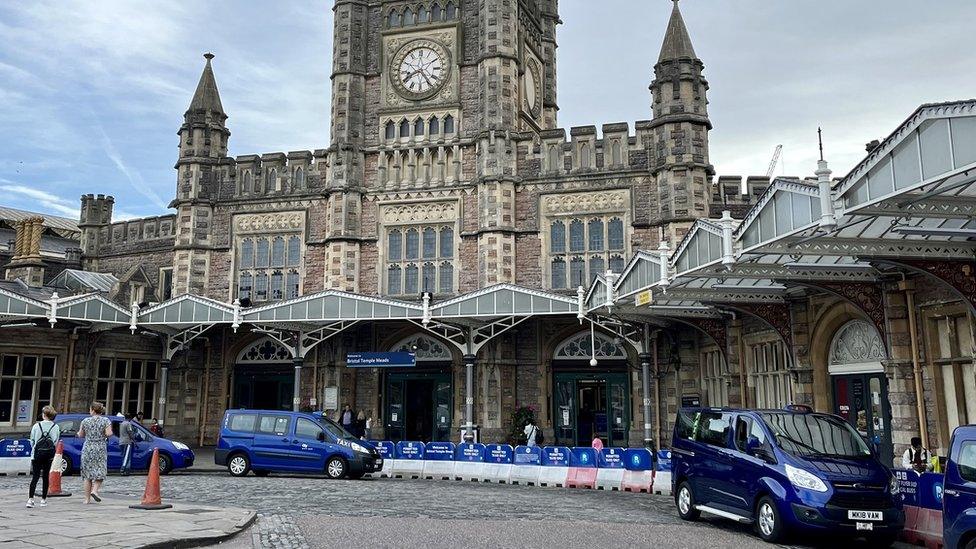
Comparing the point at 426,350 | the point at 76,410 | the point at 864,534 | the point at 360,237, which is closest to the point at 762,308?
the point at 864,534

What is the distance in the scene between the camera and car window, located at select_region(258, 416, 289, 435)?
1991cm

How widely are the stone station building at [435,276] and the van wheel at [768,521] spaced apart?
681 cm

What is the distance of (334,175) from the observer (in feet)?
94.9

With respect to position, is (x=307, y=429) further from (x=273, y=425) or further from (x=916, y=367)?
(x=916, y=367)

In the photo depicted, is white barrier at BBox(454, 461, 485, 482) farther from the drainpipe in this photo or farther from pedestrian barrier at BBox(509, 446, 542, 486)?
the drainpipe

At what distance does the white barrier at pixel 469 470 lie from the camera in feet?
67.3

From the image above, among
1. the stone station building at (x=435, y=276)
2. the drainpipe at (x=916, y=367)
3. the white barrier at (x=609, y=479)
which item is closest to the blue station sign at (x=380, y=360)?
the stone station building at (x=435, y=276)

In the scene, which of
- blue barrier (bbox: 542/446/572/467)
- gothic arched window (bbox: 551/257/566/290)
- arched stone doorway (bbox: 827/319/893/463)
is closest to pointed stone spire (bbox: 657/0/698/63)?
gothic arched window (bbox: 551/257/566/290)

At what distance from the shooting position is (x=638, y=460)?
17.6 m

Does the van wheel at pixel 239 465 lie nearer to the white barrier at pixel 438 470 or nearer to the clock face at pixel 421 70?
the white barrier at pixel 438 470

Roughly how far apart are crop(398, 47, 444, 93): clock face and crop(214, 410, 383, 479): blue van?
13.9 metres

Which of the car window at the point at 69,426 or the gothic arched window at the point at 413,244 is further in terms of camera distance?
the gothic arched window at the point at 413,244

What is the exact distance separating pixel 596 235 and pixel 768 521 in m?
16.6

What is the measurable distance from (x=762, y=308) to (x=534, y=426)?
8.04 meters
